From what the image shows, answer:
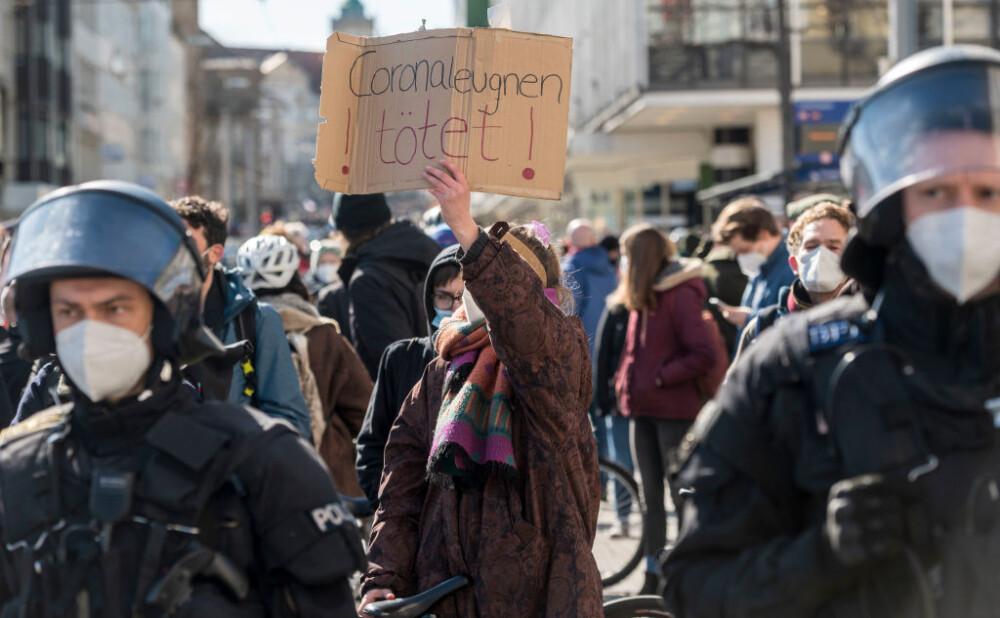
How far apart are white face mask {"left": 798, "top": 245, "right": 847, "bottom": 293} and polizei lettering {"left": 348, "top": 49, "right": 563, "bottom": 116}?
1.57 meters

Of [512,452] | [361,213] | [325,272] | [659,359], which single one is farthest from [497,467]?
[325,272]

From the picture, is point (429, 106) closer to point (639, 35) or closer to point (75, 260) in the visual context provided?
point (75, 260)

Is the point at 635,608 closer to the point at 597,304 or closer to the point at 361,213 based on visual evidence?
the point at 361,213

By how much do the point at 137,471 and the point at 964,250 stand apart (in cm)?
153

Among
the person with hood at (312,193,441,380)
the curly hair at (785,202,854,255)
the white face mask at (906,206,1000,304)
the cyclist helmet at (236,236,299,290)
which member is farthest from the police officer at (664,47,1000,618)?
the person with hood at (312,193,441,380)

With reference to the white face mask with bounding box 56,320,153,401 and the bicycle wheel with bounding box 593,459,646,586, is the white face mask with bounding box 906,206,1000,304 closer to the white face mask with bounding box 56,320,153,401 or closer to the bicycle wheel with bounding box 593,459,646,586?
the white face mask with bounding box 56,320,153,401

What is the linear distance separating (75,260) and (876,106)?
152 centimetres

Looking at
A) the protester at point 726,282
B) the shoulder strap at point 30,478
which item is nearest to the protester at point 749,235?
the protester at point 726,282

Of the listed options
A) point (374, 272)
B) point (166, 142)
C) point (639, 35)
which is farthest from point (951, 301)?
point (166, 142)

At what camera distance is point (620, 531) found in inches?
369

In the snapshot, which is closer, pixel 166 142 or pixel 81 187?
pixel 81 187

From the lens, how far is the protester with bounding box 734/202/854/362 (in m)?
5.38

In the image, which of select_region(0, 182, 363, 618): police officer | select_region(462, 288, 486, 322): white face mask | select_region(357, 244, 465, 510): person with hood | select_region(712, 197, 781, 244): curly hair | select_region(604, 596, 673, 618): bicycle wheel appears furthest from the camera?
select_region(712, 197, 781, 244): curly hair

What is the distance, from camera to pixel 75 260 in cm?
284
